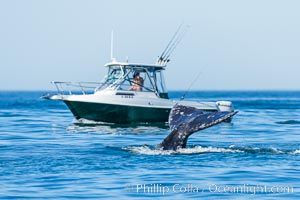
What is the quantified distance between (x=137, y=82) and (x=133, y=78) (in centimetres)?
29

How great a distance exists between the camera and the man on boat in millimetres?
36438

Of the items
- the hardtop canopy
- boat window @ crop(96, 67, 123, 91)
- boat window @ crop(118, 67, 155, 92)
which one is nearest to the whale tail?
boat window @ crop(118, 67, 155, 92)

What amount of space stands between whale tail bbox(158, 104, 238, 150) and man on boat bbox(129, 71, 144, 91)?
51.2 feet

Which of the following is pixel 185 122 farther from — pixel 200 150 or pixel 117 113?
pixel 117 113

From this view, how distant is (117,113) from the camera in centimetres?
3625

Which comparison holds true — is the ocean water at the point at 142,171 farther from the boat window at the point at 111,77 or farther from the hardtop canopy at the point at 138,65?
the boat window at the point at 111,77

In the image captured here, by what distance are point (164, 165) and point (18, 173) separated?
140 inches

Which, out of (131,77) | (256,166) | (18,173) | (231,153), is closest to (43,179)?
(18,173)

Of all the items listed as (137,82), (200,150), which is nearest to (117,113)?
(137,82)

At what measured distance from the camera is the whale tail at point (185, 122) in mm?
18622

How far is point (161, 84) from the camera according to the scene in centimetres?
3816

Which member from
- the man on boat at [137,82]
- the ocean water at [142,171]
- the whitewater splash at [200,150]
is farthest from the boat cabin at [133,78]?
the whitewater splash at [200,150]

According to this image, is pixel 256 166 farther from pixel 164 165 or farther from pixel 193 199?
pixel 193 199

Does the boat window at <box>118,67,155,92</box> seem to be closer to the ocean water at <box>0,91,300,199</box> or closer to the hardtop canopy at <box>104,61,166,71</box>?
the hardtop canopy at <box>104,61,166,71</box>
